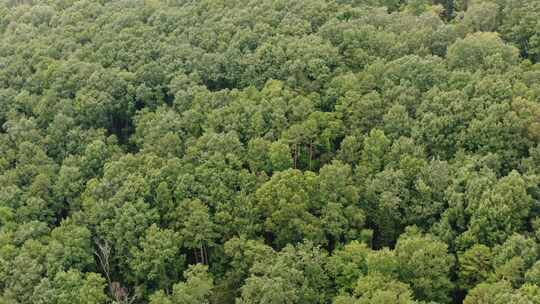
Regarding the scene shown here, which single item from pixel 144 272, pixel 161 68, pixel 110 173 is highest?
pixel 161 68

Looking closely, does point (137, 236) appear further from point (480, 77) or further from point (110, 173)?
point (480, 77)

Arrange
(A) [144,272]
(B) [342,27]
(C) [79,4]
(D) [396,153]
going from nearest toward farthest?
(A) [144,272], (D) [396,153], (B) [342,27], (C) [79,4]

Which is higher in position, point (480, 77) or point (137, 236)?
point (480, 77)

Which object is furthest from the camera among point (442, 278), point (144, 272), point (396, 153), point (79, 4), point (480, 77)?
point (79, 4)

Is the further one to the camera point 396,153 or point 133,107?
point 133,107

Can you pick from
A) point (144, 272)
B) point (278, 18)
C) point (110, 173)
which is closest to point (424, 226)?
point (144, 272)

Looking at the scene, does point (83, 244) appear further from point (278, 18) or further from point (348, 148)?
point (278, 18)
